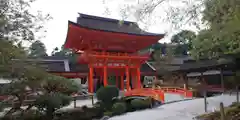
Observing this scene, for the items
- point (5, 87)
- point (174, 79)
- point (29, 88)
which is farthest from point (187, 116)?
point (174, 79)

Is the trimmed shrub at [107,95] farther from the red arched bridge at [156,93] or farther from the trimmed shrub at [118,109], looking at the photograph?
the red arched bridge at [156,93]

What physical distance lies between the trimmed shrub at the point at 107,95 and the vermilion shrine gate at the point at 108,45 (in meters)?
4.86

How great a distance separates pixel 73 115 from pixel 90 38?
7539mm

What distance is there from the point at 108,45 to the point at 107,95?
716 cm

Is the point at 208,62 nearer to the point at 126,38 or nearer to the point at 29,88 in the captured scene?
the point at 126,38

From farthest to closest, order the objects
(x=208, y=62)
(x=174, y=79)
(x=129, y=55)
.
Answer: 1. (x=174, y=79)
2. (x=129, y=55)
3. (x=208, y=62)

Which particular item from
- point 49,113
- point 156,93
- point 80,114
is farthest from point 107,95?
point 49,113

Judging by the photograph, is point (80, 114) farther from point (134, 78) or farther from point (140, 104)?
point (134, 78)

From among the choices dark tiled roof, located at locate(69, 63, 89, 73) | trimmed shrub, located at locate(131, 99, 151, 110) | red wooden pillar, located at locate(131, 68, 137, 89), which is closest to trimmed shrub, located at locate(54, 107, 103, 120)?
trimmed shrub, located at locate(131, 99, 151, 110)

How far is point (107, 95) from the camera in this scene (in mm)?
13211

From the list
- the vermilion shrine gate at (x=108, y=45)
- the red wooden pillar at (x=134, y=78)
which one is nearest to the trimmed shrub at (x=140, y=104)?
the vermilion shrine gate at (x=108, y=45)

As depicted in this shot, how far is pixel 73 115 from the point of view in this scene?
1231 centimetres

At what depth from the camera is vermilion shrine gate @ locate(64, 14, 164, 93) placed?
18067 mm

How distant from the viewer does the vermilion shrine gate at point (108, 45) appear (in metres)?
18.1
